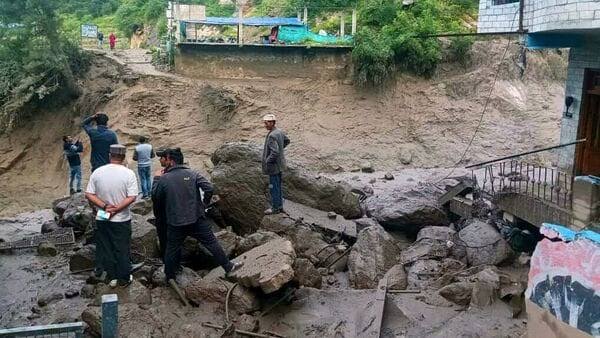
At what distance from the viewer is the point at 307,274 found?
811 centimetres

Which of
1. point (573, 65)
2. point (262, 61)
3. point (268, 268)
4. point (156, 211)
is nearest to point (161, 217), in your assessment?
point (156, 211)

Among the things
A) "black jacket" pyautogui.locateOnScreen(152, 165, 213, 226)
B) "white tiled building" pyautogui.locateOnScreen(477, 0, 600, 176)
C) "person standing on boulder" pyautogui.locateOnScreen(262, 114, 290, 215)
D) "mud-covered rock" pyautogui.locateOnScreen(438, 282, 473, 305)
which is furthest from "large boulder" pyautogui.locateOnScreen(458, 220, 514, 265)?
"black jacket" pyautogui.locateOnScreen(152, 165, 213, 226)

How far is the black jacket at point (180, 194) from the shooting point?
284 inches

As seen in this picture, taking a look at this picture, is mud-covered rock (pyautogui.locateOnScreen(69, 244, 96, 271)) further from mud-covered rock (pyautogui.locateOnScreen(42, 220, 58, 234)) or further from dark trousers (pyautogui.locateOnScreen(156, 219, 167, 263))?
mud-covered rock (pyautogui.locateOnScreen(42, 220, 58, 234))

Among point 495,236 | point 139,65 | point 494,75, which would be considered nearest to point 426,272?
point 495,236

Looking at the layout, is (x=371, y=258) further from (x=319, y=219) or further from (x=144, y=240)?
(x=144, y=240)

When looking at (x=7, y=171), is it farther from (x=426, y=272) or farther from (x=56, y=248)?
(x=426, y=272)

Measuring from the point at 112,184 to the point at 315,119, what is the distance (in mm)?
13099

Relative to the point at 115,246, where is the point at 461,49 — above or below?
above

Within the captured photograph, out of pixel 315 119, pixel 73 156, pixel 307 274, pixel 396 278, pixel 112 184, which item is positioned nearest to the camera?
pixel 112 184

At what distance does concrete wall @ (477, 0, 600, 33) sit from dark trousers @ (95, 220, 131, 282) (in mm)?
7146

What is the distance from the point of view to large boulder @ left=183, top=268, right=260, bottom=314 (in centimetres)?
713

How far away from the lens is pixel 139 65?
21.1 metres

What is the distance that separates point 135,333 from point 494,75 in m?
17.4
